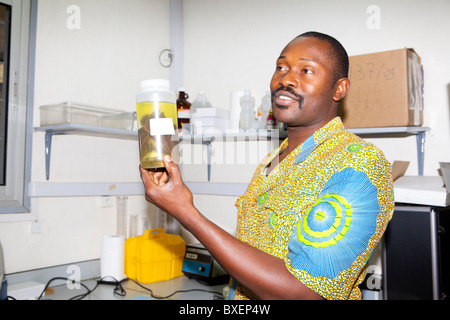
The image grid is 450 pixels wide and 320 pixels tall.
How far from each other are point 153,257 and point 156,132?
4.56 ft

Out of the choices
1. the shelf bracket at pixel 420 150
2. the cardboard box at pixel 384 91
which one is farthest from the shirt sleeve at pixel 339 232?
the shelf bracket at pixel 420 150

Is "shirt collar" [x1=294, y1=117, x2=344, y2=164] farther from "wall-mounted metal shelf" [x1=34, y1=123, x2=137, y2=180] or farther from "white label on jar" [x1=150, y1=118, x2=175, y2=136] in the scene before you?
Answer: "wall-mounted metal shelf" [x1=34, y1=123, x2=137, y2=180]

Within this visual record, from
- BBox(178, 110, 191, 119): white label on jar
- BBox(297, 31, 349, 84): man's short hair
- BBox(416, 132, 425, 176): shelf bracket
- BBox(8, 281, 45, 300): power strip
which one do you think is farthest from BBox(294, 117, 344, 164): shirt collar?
BBox(8, 281, 45, 300): power strip

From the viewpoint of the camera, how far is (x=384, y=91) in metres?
1.65

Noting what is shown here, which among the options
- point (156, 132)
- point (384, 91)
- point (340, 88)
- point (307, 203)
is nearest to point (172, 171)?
point (156, 132)

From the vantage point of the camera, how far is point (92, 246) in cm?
218

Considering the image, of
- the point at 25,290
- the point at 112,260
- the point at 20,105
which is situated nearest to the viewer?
the point at 25,290

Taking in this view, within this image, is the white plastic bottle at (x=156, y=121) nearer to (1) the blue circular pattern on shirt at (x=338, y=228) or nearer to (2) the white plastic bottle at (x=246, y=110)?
(1) the blue circular pattern on shirt at (x=338, y=228)

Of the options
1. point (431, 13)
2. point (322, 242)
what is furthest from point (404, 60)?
point (322, 242)

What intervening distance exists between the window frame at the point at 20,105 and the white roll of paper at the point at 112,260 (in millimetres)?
428

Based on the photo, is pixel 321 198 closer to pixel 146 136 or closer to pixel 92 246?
pixel 146 136

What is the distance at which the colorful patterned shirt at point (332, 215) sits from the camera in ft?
2.43

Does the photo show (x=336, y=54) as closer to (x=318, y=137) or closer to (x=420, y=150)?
(x=318, y=137)
